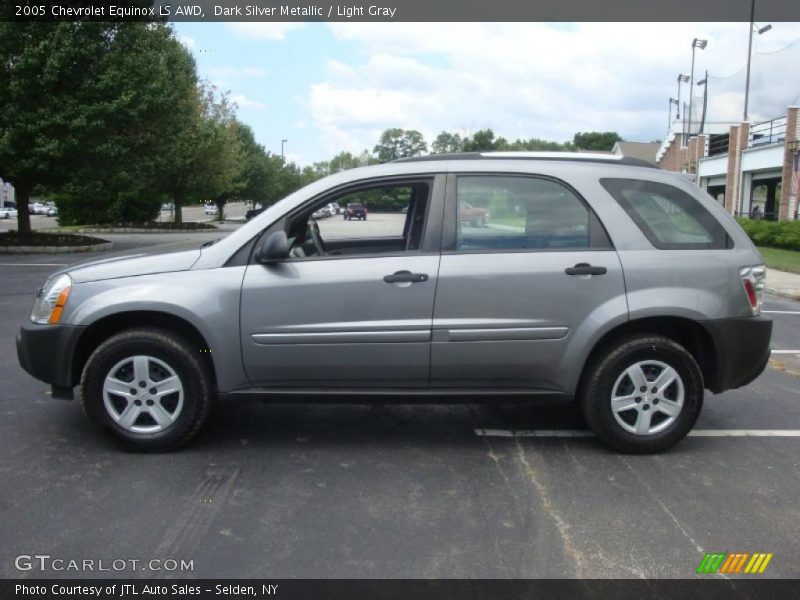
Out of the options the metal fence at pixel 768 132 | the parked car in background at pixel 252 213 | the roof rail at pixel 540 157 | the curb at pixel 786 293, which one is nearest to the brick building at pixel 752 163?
the metal fence at pixel 768 132

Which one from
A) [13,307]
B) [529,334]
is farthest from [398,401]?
[13,307]

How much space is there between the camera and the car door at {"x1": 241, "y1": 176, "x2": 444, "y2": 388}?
14.2 ft

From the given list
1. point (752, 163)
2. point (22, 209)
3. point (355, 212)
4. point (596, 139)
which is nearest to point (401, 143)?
point (596, 139)

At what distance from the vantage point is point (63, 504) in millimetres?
3717

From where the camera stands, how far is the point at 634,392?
446 cm

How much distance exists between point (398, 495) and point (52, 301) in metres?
2.47

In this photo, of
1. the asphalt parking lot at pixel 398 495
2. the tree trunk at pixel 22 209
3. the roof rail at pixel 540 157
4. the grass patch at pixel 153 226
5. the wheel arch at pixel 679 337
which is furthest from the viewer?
the grass patch at pixel 153 226

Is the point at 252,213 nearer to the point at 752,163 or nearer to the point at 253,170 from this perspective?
the point at 752,163

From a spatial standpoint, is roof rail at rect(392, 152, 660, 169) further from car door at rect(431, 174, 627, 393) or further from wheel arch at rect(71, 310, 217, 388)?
wheel arch at rect(71, 310, 217, 388)

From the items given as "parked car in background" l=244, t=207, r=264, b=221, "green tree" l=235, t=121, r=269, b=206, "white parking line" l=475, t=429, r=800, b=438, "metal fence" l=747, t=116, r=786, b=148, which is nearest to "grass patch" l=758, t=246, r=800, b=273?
"metal fence" l=747, t=116, r=786, b=148

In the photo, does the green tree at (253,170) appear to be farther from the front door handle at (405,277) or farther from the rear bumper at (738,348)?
the rear bumper at (738,348)

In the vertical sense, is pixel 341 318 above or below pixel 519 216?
below

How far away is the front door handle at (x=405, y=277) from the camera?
170 inches
